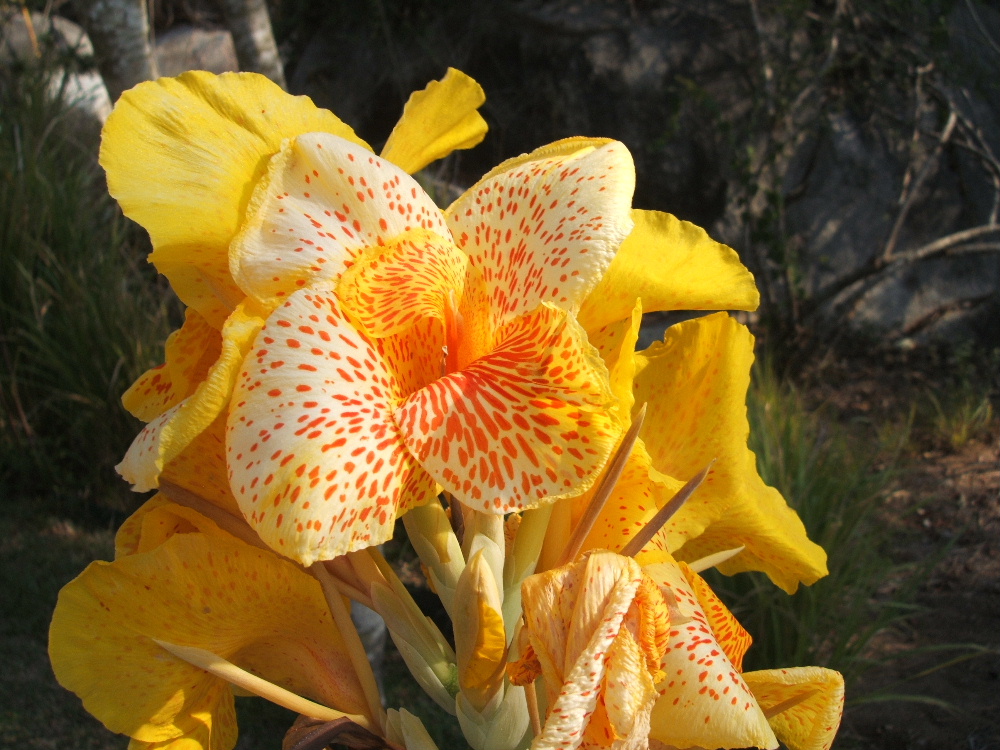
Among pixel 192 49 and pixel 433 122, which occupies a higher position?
pixel 433 122

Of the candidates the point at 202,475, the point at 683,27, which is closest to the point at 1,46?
the point at 683,27

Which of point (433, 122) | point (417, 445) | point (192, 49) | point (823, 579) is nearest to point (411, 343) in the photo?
point (417, 445)

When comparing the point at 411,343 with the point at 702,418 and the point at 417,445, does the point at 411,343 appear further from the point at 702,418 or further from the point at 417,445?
the point at 702,418

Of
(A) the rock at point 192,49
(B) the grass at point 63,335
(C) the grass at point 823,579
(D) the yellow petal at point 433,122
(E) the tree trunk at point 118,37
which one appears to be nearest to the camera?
(D) the yellow petal at point 433,122

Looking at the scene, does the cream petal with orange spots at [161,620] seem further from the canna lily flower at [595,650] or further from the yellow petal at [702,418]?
the yellow petal at [702,418]

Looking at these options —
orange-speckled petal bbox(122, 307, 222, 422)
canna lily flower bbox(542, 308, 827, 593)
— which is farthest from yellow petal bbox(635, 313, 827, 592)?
orange-speckled petal bbox(122, 307, 222, 422)

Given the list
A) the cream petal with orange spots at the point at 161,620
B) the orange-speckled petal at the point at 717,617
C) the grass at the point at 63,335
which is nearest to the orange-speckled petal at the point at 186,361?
the cream petal with orange spots at the point at 161,620

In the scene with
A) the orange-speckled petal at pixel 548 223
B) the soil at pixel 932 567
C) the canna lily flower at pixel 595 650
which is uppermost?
the orange-speckled petal at pixel 548 223

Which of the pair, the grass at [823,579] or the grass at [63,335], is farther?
the grass at [63,335]
